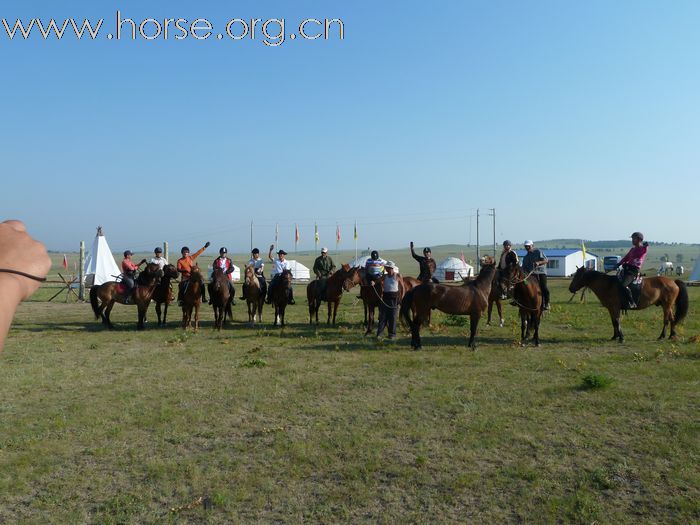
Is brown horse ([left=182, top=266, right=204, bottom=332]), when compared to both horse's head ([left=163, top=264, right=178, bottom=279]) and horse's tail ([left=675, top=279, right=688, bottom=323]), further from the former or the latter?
horse's tail ([left=675, top=279, right=688, bottom=323])

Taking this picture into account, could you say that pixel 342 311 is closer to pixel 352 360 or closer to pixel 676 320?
pixel 352 360

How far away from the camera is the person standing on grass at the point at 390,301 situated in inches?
584

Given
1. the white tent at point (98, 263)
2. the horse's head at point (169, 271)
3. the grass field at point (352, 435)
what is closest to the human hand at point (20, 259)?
the grass field at point (352, 435)

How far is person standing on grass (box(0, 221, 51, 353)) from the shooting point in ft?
5.23

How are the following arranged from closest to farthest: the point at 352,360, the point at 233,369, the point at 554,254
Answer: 1. the point at 233,369
2. the point at 352,360
3. the point at 554,254

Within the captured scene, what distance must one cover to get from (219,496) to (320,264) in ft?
48.6

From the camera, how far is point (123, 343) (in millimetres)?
15203

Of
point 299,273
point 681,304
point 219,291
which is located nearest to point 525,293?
point 681,304

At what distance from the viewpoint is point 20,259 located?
1666 millimetres

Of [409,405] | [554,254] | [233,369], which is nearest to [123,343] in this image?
[233,369]

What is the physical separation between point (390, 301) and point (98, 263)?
75.0 ft

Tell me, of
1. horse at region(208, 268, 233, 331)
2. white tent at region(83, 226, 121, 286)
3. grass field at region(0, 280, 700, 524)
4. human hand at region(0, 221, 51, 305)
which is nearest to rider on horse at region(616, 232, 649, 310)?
grass field at region(0, 280, 700, 524)

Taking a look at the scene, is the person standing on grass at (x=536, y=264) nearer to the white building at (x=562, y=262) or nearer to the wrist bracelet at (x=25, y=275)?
the wrist bracelet at (x=25, y=275)

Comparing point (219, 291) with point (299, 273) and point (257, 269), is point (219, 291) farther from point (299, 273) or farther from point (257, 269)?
point (299, 273)
